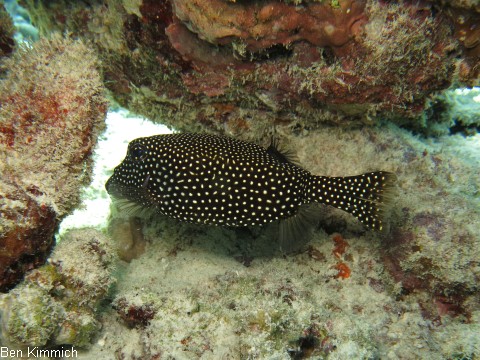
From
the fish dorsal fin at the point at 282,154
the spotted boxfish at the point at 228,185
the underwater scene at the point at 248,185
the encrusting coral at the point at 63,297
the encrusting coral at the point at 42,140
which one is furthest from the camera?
the fish dorsal fin at the point at 282,154

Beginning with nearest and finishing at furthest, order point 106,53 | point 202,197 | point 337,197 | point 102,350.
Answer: point 102,350 → point 202,197 → point 337,197 → point 106,53

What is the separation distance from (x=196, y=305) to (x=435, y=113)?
664 cm

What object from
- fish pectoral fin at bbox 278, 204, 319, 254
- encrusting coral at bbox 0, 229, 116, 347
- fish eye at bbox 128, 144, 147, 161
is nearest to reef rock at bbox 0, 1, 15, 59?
fish eye at bbox 128, 144, 147, 161

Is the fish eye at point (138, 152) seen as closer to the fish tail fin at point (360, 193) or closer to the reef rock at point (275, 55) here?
the reef rock at point (275, 55)

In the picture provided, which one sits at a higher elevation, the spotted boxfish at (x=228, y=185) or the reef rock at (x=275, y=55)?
the reef rock at (x=275, y=55)

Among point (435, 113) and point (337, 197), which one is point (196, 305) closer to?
point (337, 197)

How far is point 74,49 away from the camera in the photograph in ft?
14.0

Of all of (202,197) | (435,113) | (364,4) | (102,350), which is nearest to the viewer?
(364,4)

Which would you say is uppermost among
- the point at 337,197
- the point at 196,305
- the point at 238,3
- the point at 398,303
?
the point at 238,3

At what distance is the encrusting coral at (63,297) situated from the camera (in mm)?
3184

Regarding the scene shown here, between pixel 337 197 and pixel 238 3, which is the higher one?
pixel 238 3

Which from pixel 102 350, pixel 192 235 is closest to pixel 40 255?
pixel 102 350

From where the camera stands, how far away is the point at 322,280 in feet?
16.3

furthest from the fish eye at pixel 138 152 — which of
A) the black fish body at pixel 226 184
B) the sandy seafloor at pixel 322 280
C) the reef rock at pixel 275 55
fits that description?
the reef rock at pixel 275 55
